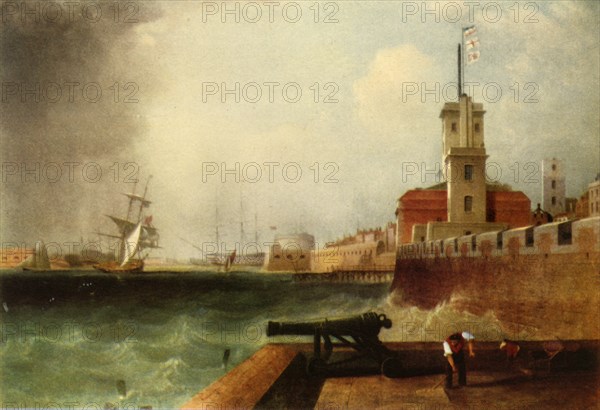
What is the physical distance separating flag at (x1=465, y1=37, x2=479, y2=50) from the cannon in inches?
103

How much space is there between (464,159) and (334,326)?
6.34 feet

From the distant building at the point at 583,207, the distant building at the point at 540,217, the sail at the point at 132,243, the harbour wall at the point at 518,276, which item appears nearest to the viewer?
the harbour wall at the point at 518,276

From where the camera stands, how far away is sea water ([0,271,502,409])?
5.07 metres

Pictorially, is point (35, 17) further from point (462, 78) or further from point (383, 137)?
point (462, 78)

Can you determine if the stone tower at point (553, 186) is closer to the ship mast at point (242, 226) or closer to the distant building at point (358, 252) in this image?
the distant building at point (358, 252)

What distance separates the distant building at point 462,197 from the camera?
4.97 meters

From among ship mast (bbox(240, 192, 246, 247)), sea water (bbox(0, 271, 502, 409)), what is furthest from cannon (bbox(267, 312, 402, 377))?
ship mast (bbox(240, 192, 246, 247))

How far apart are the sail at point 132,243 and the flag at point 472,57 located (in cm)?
340

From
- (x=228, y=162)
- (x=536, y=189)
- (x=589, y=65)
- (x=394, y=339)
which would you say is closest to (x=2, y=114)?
(x=228, y=162)

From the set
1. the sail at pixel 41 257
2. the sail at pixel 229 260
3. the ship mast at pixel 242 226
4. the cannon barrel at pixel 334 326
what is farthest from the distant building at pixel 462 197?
the sail at pixel 41 257

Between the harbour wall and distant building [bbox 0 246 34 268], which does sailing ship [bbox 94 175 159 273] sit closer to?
distant building [bbox 0 246 34 268]

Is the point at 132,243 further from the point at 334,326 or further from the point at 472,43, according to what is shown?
the point at 472,43

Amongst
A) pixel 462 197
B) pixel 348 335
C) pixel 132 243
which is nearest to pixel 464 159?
pixel 462 197

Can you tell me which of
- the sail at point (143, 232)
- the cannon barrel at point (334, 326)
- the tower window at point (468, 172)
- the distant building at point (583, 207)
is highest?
the tower window at point (468, 172)
